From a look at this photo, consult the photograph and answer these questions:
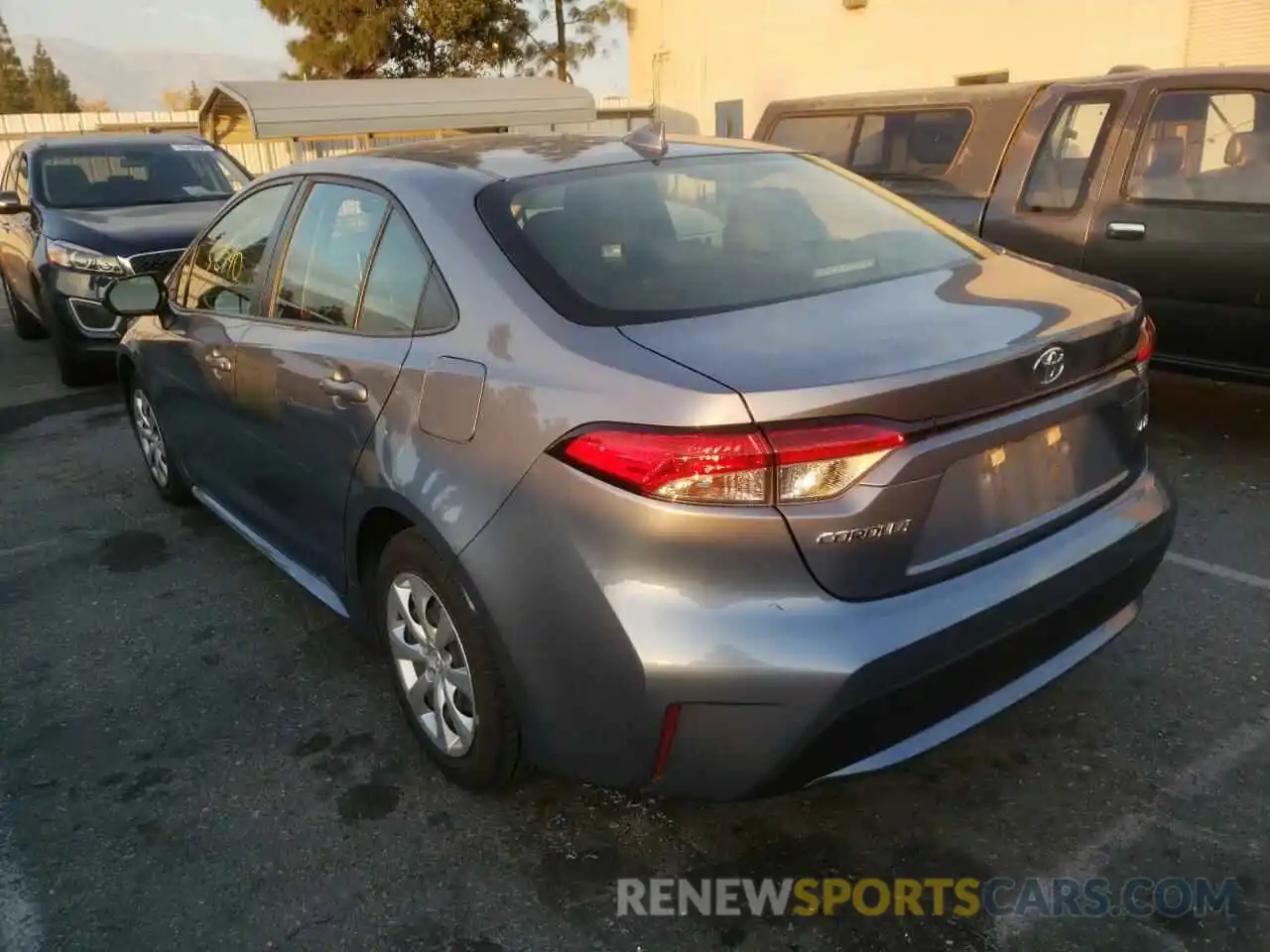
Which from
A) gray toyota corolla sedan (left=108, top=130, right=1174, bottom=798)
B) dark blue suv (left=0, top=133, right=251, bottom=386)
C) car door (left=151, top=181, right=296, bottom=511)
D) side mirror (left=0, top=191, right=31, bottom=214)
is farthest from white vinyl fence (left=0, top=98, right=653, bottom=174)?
gray toyota corolla sedan (left=108, top=130, right=1174, bottom=798)

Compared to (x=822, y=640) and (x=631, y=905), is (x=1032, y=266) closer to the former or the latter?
(x=822, y=640)

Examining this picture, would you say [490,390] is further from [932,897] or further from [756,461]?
[932,897]

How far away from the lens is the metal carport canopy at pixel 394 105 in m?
20.1

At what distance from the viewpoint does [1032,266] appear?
9.53 ft

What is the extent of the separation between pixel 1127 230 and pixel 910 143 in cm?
157

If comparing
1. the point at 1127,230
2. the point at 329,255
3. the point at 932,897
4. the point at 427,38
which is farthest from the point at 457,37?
the point at 932,897

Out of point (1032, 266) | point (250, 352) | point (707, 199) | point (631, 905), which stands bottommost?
point (631, 905)

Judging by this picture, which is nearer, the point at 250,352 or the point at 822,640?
the point at 822,640

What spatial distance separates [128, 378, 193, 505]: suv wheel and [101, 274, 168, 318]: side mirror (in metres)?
0.65

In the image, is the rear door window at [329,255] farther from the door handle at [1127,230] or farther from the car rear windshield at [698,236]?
the door handle at [1127,230]

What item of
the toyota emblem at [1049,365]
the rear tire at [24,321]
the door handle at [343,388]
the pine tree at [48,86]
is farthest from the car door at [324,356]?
the pine tree at [48,86]

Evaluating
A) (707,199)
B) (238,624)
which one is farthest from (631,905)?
(238,624)

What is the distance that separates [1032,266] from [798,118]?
4447 mm

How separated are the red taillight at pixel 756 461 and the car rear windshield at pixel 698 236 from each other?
435mm
